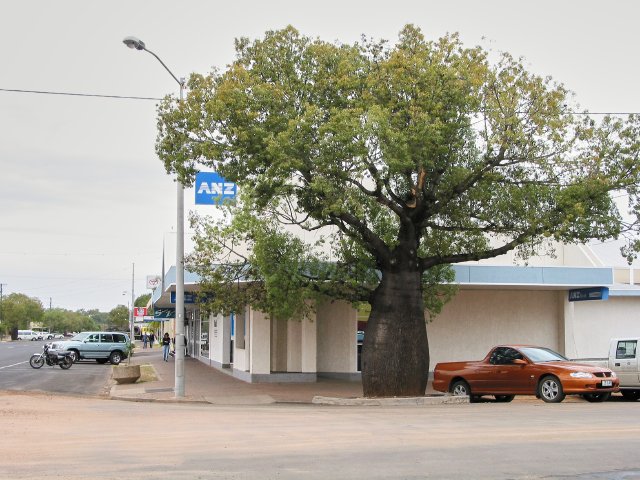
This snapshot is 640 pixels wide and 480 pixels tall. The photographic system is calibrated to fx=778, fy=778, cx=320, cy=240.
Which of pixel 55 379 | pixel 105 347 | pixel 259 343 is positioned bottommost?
pixel 55 379

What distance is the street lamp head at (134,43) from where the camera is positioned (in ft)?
61.0

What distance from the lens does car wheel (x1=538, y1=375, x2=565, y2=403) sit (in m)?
18.1

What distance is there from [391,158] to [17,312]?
119m

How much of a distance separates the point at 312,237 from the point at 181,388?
7.98 meters

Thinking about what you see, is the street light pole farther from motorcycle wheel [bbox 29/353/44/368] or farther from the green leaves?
motorcycle wheel [bbox 29/353/44/368]

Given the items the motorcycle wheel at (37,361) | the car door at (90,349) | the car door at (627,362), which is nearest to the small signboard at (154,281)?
the car door at (90,349)

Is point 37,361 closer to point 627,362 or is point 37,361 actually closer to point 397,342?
point 397,342

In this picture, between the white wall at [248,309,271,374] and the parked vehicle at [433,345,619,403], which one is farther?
the white wall at [248,309,271,374]

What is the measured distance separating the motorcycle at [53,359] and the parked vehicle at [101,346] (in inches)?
184

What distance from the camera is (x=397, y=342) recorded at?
18.8 meters

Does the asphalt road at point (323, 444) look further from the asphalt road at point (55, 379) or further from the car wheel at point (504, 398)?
the asphalt road at point (55, 379)

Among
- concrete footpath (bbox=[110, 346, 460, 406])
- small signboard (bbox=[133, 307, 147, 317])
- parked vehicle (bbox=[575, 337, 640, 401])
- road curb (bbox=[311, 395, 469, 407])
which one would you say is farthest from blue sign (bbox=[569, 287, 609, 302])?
small signboard (bbox=[133, 307, 147, 317])

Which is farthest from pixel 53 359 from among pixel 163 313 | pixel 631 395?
pixel 631 395

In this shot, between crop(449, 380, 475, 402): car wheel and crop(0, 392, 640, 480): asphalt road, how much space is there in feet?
11.0
